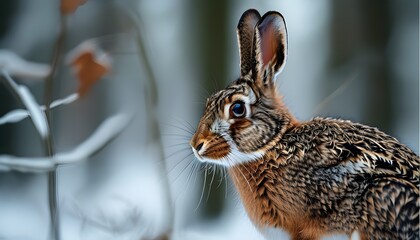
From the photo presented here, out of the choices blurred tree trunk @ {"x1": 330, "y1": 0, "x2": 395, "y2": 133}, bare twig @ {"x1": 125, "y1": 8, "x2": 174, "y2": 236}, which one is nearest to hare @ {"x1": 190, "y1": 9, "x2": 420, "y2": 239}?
bare twig @ {"x1": 125, "y1": 8, "x2": 174, "y2": 236}

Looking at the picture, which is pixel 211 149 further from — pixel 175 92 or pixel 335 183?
pixel 175 92

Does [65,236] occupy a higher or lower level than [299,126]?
lower

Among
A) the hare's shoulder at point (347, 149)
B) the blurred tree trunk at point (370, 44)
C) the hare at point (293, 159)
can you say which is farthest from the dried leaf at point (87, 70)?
the blurred tree trunk at point (370, 44)

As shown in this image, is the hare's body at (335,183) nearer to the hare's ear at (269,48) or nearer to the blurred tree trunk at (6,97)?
the hare's ear at (269,48)

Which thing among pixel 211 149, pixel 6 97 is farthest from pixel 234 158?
pixel 6 97

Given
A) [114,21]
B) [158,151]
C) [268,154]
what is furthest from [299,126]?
[114,21]

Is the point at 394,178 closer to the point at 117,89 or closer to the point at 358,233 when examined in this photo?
the point at 358,233

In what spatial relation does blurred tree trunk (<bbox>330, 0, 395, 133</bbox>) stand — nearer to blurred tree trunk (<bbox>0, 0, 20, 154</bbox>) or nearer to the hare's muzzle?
the hare's muzzle
